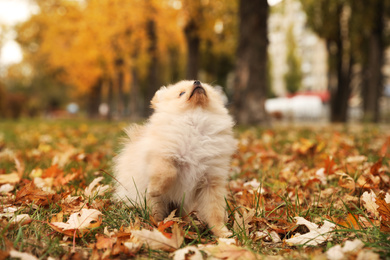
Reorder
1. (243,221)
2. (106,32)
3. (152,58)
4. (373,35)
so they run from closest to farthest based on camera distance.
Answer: (243,221), (373,35), (152,58), (106,32)

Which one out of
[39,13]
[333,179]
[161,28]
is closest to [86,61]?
[39,13]

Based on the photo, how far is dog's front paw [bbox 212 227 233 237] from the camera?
6.16 feet

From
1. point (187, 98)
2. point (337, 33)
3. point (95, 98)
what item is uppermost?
point (337, 33)

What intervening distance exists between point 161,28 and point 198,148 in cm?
1697

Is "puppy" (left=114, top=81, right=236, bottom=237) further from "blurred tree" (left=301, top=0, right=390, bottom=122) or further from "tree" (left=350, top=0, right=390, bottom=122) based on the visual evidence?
"blurred tree" (left=301, top=0, right=390, bottom=122)

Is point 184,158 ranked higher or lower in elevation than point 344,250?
higher

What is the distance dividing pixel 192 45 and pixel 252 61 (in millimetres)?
5745

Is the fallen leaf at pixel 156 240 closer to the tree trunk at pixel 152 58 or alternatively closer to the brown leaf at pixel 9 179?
the brown leaf at pixel 9 179

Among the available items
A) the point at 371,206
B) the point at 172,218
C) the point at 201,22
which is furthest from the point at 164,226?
A: the point at 201,22

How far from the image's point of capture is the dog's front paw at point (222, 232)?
6.16 ft

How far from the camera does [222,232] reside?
189cm

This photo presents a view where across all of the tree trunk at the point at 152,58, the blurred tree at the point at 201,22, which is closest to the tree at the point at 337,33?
the blurred tree at the point at 201,22

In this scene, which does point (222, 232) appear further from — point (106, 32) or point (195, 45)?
point (106, 32)

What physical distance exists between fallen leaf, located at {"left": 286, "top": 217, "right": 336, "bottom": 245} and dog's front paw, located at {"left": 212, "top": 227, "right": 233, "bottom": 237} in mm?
332
